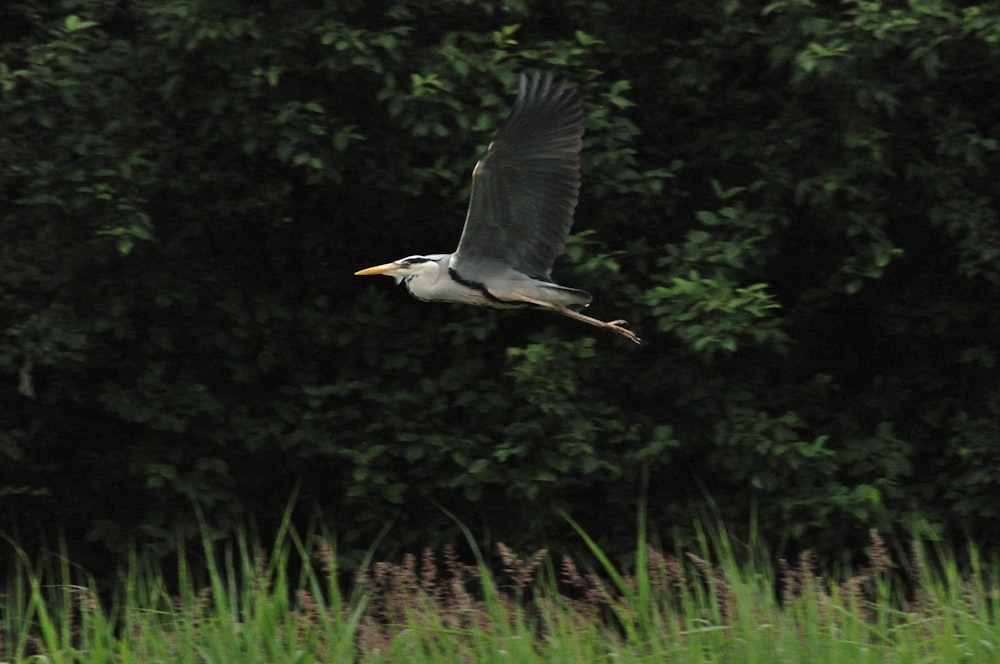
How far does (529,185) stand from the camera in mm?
5375

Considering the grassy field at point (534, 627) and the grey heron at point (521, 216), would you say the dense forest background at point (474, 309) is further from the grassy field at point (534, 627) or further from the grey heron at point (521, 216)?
the grassy field at point (534, 627)

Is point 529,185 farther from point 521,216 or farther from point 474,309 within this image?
point 474,309

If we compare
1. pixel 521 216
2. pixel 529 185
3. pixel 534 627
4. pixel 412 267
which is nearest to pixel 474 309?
pixel 412 267

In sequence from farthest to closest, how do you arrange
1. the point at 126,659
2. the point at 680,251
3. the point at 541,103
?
1. the point at 680,251
2. the point at 541,103
3. the point at 126,659

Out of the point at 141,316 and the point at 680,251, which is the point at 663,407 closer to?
the point at 680,251

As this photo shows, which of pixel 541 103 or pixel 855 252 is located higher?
pixel 541 103

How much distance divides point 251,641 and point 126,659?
312mm

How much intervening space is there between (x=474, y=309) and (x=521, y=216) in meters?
1.60

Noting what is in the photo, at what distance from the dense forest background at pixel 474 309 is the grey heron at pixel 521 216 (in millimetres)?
777

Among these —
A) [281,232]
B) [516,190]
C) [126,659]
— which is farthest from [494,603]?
[281,232]

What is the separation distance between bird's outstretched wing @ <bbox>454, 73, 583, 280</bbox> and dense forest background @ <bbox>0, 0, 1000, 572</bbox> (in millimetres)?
815

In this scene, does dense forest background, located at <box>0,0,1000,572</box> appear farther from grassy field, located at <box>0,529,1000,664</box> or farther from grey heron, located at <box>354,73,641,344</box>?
grassy field, located at <box>0,529,1000,664</box>

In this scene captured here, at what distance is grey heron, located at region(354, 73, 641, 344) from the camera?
5.24 meters

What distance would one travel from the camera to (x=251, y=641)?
3.58 m
